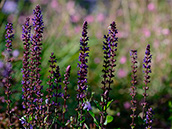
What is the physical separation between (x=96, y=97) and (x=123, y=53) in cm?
181

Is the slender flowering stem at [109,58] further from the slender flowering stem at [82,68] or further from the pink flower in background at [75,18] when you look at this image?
the pink flower in background at [75,18]

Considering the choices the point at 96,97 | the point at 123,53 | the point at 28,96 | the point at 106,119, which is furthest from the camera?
the point at 123,53

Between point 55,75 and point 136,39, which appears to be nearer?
point 55,75

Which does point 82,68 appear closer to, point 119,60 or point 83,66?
point 83,66

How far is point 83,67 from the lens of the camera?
1540 millimetres

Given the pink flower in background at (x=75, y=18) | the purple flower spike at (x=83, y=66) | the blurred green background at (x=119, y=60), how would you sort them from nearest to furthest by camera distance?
the purple flower spike at (x=83, y=66) → the blurred green background at (x=119, y=60) → the pink flower in background at (x=75, y=18)

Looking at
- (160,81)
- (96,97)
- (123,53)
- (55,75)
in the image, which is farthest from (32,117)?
(123,53)

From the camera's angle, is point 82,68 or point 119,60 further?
point 119,60

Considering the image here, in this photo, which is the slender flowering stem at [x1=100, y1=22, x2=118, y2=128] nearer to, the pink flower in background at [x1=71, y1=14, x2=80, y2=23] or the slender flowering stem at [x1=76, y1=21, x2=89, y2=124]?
the slender flowering stem at [x1=76, y1=21, x2=89, y2=124]

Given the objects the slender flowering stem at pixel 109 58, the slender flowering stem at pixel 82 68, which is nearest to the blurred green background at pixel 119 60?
the slender flowering stem at pixel 109 58

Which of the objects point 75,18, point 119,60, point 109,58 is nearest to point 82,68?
point 109,58

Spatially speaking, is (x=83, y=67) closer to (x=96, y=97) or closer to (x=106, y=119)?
(x=106, y=119)

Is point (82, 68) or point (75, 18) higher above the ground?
point (75, 18)

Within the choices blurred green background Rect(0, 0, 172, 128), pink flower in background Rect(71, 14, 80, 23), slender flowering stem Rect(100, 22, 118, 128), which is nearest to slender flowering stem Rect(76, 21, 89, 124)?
slender flowering stem Rect(100, 22, 118, 128)
